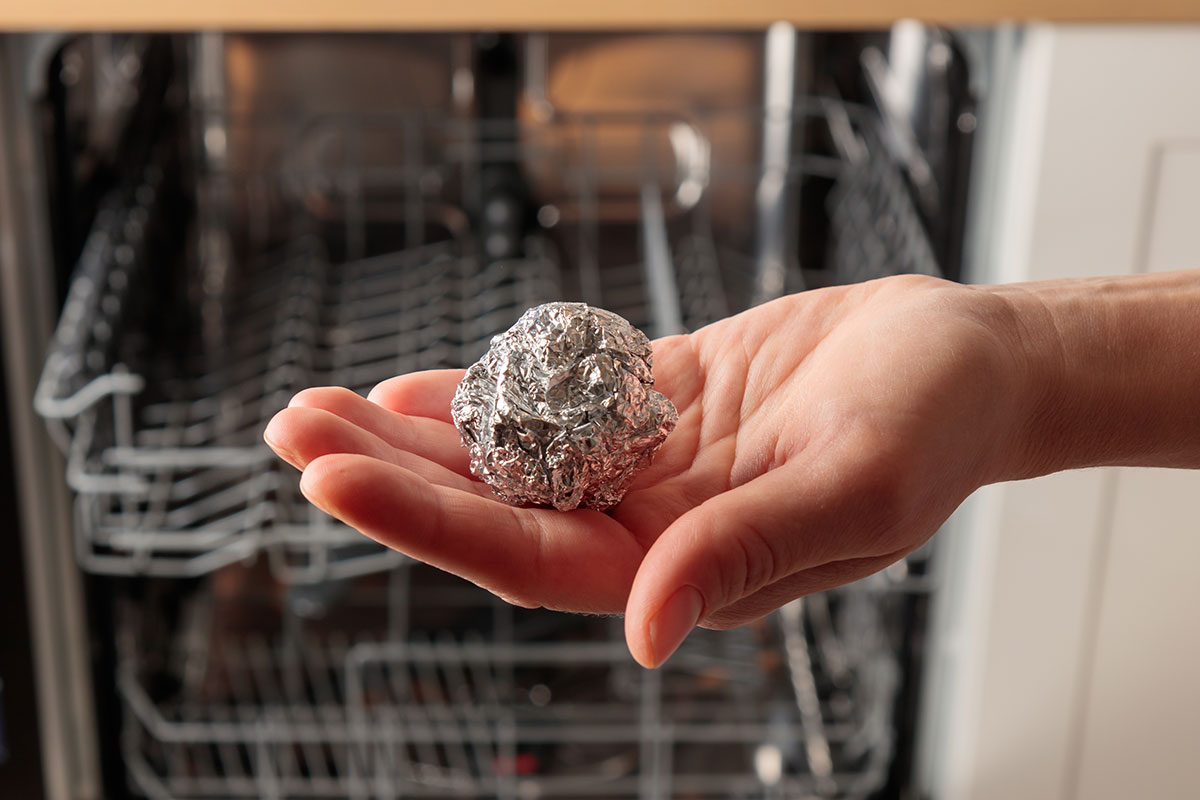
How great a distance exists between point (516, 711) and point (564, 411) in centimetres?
70

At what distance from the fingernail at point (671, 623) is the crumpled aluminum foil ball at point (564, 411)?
0.19 m

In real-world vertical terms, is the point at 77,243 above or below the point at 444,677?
above

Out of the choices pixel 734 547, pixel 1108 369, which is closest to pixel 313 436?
pixel 734 547

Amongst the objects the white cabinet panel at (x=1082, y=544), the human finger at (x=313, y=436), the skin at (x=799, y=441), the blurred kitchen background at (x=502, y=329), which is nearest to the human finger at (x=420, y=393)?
the skin at (x=799, y=441)

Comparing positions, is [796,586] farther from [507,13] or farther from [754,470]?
[507,13]

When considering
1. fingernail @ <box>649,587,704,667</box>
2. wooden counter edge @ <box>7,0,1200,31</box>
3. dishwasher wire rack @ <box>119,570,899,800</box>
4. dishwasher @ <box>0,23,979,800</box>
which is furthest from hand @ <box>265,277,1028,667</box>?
dishwasher wire rack @ <box>119,570,899,800</box>

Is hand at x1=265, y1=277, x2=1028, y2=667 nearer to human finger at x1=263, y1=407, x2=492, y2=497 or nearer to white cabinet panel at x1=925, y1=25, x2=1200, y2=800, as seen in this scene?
human finger at x1=263, y1=407, x2=492, y2=497

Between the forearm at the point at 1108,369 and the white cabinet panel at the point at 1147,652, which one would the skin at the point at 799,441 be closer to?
the forearm at the point at 1108,369

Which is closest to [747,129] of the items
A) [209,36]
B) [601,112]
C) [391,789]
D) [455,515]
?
[601,112]

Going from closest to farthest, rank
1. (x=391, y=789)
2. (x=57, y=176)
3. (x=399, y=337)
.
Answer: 1. (x=57, y=176)
2. (x=391, y=789)
3. (x=399, y=337)

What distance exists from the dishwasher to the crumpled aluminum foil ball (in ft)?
1.38

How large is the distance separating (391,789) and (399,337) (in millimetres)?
513

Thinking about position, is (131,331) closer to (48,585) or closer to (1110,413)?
(48,585)

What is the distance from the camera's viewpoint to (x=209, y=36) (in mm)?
1488
